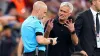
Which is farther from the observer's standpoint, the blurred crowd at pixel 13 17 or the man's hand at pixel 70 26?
the blurred crowd at pixel 13 17

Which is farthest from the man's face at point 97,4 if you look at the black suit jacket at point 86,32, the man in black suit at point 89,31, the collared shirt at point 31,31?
the collared shirt at point 31,31

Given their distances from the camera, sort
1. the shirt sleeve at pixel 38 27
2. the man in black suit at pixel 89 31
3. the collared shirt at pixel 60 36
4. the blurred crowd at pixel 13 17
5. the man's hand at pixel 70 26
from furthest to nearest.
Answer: the blurred crowd at pixel 13 17 → the man in black suit at pixel 89 31 → the collared shirt at pixel 60 36 → the man's hand at pixel 70 26 → the shirt sleeve at pixel 38 27

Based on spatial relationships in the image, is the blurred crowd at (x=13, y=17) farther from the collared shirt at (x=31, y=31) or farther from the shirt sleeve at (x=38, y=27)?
the shirt sleeve at (x=38, y=27)

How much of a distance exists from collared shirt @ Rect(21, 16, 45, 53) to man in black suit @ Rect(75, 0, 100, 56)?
1.51 meters

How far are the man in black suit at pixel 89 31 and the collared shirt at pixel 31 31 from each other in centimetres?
151

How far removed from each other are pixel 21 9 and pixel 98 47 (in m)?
5.40

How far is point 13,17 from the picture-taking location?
14617 mm

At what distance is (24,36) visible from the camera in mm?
9188

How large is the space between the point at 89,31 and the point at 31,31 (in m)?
1.78

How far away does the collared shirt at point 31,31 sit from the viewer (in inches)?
356

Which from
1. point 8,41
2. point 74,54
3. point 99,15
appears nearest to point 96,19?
point 99,15

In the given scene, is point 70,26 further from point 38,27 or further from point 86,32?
point 38,27

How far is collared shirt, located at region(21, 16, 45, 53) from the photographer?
9.05m

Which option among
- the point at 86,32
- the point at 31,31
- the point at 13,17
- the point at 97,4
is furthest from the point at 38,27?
the point at 13,17
